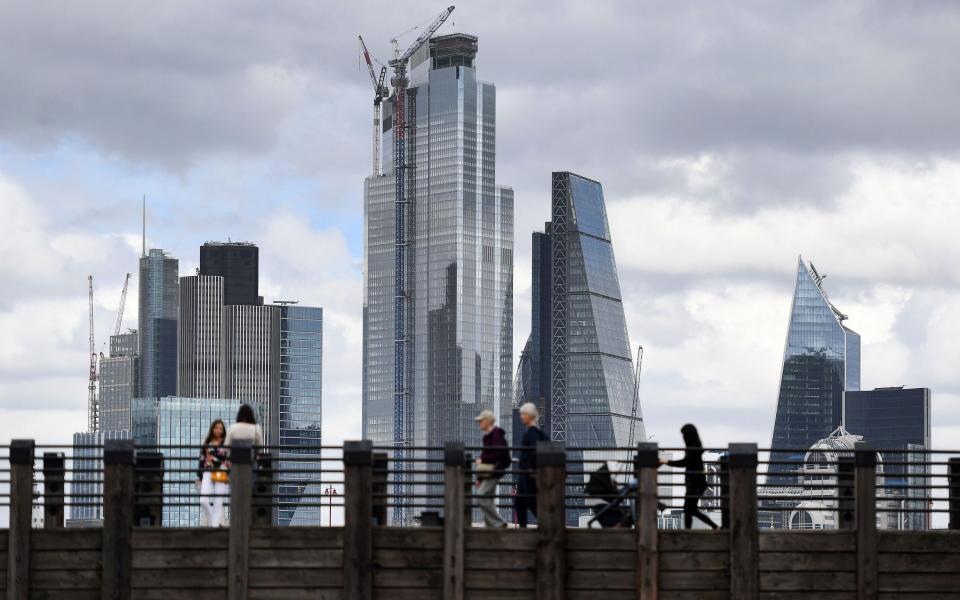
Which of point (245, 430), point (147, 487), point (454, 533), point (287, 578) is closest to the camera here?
point (454, 533)

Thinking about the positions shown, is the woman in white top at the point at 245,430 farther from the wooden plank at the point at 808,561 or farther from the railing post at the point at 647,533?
the wooden plank at the point at 808,561

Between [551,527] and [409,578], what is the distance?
8.71 ft

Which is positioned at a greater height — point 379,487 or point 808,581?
point 379,487

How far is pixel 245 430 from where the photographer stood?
30.6 m

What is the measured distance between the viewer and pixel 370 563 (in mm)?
29516

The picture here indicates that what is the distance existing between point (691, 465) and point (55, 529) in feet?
37.2

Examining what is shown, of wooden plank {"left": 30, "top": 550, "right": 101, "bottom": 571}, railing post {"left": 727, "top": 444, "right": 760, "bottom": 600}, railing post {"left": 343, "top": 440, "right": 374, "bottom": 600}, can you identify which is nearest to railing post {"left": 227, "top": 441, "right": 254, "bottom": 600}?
railing post {"left": 343, "top": 440, "right": 374, "bottom": 600}

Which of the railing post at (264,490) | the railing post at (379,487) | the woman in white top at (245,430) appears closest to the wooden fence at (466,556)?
the railing post at (379,487)

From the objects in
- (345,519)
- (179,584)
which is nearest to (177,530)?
(179,584)

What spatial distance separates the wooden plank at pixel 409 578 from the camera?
2953 centimetres

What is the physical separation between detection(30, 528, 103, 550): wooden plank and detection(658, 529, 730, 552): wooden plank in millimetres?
9976

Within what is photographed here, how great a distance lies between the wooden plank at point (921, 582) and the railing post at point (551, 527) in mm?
5719

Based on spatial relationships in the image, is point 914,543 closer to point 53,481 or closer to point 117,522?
point 117,522

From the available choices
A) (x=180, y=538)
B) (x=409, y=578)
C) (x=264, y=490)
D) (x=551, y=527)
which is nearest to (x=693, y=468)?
(x=551, y=527)
